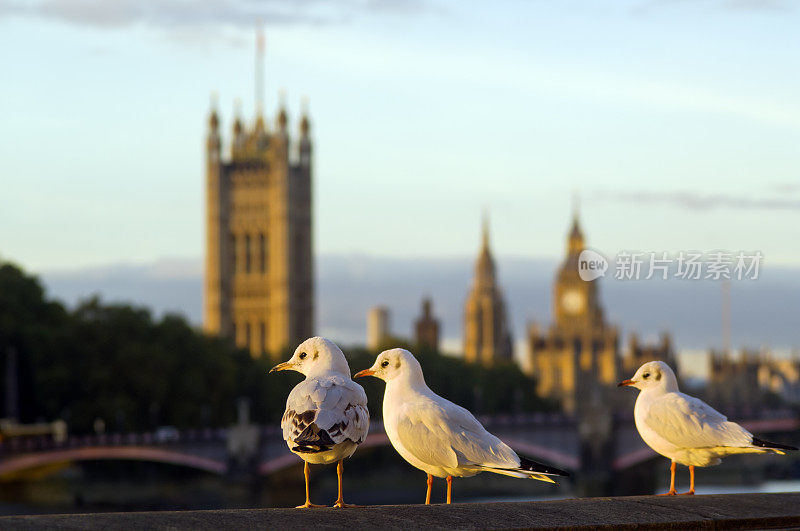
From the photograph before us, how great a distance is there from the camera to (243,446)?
2926 inches

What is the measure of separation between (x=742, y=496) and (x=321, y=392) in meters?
2.60

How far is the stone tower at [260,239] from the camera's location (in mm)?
150125

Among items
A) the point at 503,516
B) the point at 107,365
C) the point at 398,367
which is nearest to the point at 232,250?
the point at 107,365

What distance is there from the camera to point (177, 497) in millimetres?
75375

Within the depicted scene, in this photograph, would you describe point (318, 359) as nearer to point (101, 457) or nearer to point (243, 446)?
point (101, 457)

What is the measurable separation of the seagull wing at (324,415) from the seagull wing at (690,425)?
2152mm

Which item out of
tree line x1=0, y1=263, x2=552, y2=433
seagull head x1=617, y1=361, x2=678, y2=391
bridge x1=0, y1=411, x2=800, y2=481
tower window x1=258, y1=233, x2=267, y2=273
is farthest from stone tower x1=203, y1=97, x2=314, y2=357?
seagull head x1=617, y1=361, x2=678, y2=391

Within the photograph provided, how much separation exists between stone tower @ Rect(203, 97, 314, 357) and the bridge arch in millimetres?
74028

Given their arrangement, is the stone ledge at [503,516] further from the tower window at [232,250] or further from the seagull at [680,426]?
the tower window at [232,250]

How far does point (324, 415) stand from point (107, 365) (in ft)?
228

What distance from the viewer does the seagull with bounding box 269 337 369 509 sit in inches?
355

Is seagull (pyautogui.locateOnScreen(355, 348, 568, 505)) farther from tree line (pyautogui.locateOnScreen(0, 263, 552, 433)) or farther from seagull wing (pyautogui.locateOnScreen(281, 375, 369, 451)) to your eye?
tree line (pyautogui.locateOnScreen(0, 263, 552, 433))

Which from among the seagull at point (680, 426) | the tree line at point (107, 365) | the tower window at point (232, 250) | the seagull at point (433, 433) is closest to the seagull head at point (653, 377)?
the seagull at point (680, 426)

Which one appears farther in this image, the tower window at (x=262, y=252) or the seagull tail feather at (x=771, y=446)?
the tower window at (x=262, y=252)
